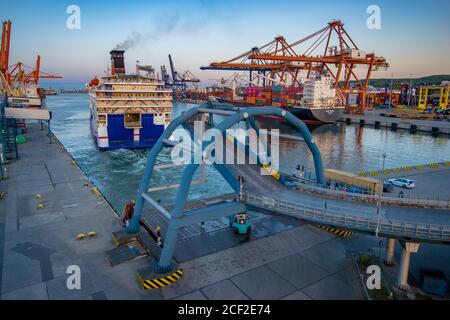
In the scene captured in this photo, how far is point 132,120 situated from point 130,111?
2.15 metres

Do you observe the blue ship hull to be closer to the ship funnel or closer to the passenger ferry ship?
the passenger ferry ship

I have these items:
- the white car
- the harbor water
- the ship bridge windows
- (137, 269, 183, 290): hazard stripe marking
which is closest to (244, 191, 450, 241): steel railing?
(137, 269, 183, 290): hazard stripe marking

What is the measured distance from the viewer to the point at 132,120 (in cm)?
5816

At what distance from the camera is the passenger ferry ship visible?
54969 millimetres

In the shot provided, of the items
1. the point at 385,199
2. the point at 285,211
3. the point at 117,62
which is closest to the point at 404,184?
the point at 385,199

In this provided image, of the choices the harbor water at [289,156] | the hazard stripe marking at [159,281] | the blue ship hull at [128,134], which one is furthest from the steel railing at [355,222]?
the blue ship hull at [128,134]

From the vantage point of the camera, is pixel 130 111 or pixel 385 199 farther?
pixel 130 111

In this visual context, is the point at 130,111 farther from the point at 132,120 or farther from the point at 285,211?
the point at 285,211

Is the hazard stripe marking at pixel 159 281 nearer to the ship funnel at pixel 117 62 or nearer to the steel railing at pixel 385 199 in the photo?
the steel railing at pixel 385 199

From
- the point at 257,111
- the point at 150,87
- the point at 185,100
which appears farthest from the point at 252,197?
the point at 185,100

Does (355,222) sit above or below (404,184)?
above
